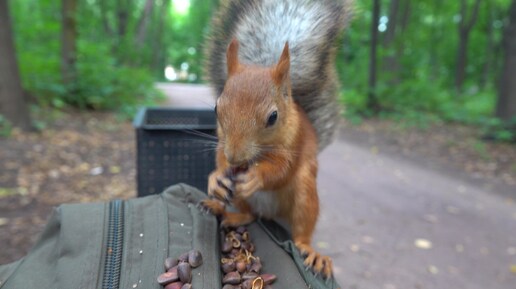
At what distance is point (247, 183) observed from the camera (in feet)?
4.21

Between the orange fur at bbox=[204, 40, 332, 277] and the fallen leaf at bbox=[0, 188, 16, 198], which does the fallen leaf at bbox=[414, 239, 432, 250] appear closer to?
the orange fur at bbox=[204, 40, 332, 277]

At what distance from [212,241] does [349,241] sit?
6.31ft

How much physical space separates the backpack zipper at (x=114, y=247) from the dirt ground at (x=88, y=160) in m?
1.34

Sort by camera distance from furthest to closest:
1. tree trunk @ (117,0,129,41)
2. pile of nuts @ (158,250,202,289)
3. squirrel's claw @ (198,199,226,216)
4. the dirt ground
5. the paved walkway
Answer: tree trunk @ (117,0,129,41), the dirt ground, the paved walkway, squirrel's claw @ (198,199,226,216), pile of nuts @ (158,250,202,289)

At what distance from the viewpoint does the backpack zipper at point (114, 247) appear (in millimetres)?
1026

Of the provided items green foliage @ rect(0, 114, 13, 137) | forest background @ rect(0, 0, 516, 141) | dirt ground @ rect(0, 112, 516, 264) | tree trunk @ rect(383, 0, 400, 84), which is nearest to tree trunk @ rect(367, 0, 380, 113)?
forest background @ rect(0, 0, 516, 141)

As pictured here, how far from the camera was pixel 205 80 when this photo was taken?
1712mm

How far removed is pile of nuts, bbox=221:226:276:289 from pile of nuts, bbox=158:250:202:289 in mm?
105

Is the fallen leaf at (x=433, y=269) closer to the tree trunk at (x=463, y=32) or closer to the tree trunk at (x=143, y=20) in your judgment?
the tree trunk at (x=463, y=32)

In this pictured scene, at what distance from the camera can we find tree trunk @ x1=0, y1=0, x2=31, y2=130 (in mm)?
4125

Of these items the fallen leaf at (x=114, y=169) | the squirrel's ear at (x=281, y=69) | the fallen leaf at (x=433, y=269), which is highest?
the squirrel's ear at (x=281, y=69)

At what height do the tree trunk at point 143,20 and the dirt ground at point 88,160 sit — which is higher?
the tree trunk at point 143,20

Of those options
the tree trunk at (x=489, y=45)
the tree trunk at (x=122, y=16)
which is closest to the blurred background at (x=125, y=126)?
the tree trunk at (x=122, y=16)

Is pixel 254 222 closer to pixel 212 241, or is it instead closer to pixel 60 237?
pixel 212 241
